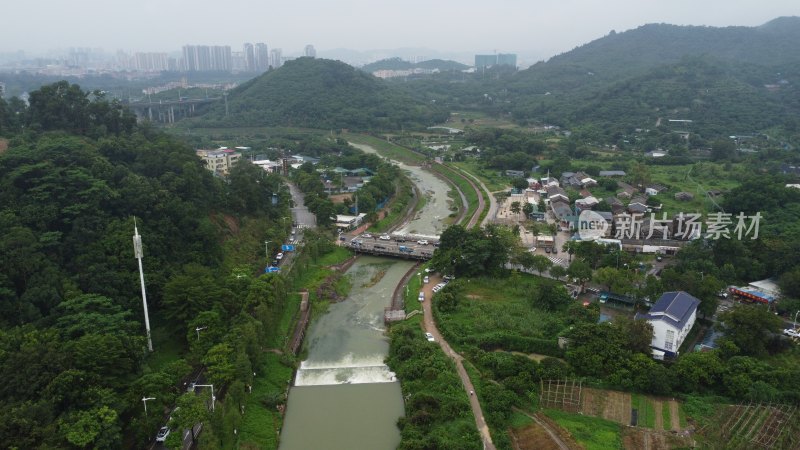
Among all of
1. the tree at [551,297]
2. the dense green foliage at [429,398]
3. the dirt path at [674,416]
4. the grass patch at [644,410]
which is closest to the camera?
the dense green foliage at [429,398]

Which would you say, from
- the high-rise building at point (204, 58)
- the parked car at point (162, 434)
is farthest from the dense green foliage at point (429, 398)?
the high-rise building at point (204, 58)

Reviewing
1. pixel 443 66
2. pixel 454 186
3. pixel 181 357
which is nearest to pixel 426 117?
pixel 454 186

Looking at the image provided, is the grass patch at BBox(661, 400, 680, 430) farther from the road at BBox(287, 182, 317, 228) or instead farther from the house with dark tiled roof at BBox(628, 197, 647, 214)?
the road at BBox(287, 182, 317, 228)

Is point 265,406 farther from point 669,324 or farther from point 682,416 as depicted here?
point 669,324

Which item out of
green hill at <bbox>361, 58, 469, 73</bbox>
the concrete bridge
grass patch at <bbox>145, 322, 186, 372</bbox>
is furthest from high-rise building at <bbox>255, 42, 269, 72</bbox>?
grass patch at <bbox>145, 322, 186, 372</bbox>

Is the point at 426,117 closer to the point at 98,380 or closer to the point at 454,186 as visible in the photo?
the point at 454,186

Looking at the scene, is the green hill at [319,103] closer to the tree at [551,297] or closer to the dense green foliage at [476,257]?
the dense green foliage at [476,257]
